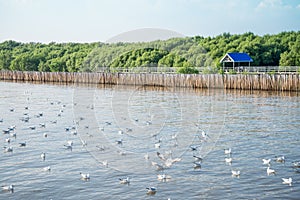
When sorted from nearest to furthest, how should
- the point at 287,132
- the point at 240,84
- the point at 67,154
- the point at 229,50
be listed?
1. the point at 67,154
2. the point at 287,132
3. the point at 240,84
4. the point at 229,50

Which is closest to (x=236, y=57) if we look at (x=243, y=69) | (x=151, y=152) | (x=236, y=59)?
(x=236, y=59)

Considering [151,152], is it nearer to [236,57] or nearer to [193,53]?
[236,57]

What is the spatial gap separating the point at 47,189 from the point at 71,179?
1108 mm

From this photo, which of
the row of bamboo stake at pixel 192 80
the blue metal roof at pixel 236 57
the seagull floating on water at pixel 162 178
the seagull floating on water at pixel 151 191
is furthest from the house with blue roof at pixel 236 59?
the seagull floating on water at pixel 151 191

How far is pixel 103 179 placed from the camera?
48.2 ft

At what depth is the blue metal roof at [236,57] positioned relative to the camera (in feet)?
236

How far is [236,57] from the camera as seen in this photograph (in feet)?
238

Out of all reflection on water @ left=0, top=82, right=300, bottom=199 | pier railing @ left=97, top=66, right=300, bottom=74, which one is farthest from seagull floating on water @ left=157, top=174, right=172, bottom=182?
pier railing @ left=97, top=66, right=300, bottom=74

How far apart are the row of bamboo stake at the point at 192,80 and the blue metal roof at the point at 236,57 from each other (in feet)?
51.4

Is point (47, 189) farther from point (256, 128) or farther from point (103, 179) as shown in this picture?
point (256, 128)

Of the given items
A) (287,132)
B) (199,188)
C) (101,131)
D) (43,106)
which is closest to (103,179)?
(199,188)

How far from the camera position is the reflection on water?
13.6 meters

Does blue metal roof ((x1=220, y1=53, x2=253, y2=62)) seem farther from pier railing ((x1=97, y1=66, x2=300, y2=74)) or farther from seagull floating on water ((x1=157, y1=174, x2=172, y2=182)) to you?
seagull floating on water ((x1=157, y1=174, x2=172, y2=182))

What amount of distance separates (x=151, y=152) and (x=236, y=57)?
56.5 metres
